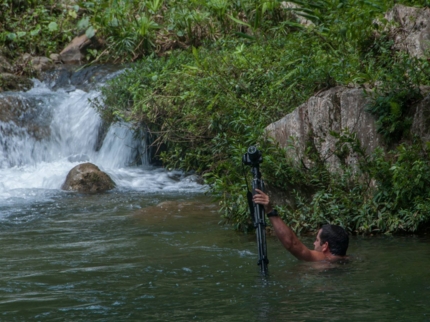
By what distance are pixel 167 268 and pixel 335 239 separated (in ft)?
5.20

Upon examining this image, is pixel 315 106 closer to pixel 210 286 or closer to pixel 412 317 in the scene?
pixel 210 286

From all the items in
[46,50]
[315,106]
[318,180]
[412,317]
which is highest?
[46,50]

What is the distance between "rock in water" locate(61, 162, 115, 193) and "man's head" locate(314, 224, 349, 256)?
20.4ft

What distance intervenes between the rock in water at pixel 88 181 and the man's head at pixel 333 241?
6.22 m

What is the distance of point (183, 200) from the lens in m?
11.0

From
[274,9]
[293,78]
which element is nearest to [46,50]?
[274,9]

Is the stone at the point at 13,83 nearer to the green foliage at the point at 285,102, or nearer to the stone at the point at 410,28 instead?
the green foliage at the point at 285,102

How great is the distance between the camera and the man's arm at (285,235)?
5.71m

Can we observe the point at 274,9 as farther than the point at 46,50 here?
No

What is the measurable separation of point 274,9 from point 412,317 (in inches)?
426

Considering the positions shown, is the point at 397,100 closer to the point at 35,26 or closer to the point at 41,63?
the point at 41,63

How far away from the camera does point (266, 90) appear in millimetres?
10742

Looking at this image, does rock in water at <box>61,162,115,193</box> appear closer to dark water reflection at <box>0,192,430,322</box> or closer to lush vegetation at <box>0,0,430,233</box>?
lush vegetation at <box>0,0,430,233</box>

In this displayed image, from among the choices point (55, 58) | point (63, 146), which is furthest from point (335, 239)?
point (55, 58)
